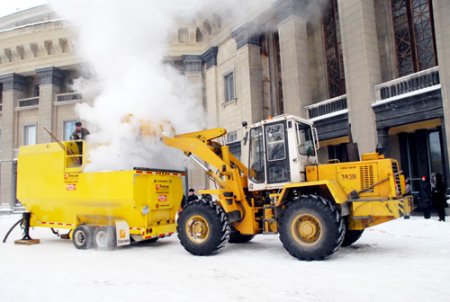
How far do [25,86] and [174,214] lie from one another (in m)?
24.0

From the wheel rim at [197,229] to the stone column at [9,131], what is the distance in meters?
23.4

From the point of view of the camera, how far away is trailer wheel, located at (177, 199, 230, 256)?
7.89 m

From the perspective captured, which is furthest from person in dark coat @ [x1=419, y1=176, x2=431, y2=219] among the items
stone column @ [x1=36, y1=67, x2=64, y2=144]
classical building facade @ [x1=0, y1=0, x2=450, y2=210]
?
stone column @ [x1=36, y1=67, x2=64, y2=144]

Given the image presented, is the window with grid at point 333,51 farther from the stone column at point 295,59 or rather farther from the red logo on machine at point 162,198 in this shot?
the red logo on machine at point 162,198

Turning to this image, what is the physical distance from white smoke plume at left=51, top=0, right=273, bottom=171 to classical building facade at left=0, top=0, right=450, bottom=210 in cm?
496

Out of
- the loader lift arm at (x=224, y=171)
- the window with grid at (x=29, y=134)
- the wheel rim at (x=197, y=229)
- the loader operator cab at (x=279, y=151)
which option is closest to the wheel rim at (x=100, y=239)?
the wheel rim at (x=197, y=229)

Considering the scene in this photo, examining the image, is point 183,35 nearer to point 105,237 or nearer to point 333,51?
point 333,51

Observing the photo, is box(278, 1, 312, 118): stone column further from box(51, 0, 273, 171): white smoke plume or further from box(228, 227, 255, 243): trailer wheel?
box(228, 227, 255, 243): trailer wheel

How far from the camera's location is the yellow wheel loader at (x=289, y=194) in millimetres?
7070

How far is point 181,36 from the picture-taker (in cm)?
Answer: 2450

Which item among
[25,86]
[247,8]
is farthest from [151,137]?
[25,86]

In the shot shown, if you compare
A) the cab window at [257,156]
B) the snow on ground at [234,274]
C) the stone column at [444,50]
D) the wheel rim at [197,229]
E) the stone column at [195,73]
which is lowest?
the snow on ground at [234,274]

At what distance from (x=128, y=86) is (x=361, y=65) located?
27.5 ft

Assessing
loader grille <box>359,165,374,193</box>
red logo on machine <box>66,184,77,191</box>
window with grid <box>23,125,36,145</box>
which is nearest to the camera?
loader grille <box>359,165,374,193</box>
